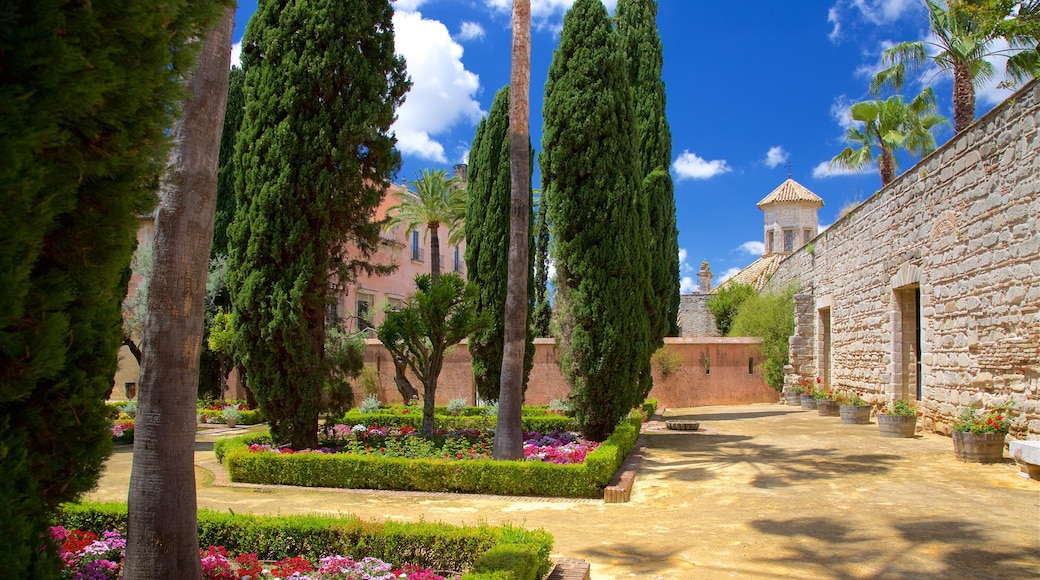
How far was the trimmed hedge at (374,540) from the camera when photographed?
4.65m

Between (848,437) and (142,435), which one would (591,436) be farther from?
(142,435)

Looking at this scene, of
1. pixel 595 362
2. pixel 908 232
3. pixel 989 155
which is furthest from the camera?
pixel 908 232

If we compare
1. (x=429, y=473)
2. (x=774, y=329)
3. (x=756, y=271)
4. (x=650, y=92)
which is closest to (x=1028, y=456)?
(x=429, y=473)

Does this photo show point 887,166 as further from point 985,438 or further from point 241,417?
point 241,417

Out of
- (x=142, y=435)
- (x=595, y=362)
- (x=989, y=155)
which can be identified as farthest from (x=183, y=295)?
(x=989, y=155)

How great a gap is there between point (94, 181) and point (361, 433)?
30.9ft

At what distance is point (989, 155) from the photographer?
31.1ft

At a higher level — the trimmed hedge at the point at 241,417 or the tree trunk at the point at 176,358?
the tree trunk at the point at 176,358

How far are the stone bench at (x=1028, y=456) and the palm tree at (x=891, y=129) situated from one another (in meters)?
14.6

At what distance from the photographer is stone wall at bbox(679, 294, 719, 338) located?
1276 inches

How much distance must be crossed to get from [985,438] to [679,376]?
10637 millimetres

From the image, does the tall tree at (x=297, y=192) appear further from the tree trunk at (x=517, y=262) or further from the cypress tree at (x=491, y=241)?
the cypress tree at (x=491, y=241)

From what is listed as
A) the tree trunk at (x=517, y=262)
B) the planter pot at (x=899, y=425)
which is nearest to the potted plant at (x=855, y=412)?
the planter pot at (x=899, y=425)

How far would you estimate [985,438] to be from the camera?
873 cm
